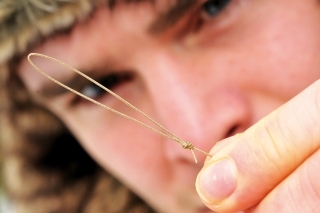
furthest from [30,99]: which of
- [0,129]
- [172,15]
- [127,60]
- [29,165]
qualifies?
[172,15]

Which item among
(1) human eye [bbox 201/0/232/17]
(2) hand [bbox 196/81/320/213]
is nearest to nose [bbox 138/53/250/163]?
(1) human eye [bbox 201/0/232/17]

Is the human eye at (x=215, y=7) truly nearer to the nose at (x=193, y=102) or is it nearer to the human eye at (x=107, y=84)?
the nose at (x=193, y=102)

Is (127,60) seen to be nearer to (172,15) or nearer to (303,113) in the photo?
(172,15)

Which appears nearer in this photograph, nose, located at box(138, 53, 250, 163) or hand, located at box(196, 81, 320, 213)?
hand, located at box(196, 81, 320, 213)

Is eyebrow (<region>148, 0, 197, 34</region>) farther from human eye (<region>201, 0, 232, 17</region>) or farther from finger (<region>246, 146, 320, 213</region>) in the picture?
finger (<region>246, 146, 320, 213</region>)

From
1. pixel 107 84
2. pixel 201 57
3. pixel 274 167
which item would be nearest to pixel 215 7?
pixel 201 57

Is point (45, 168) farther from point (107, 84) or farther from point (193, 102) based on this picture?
point (193, 102)
